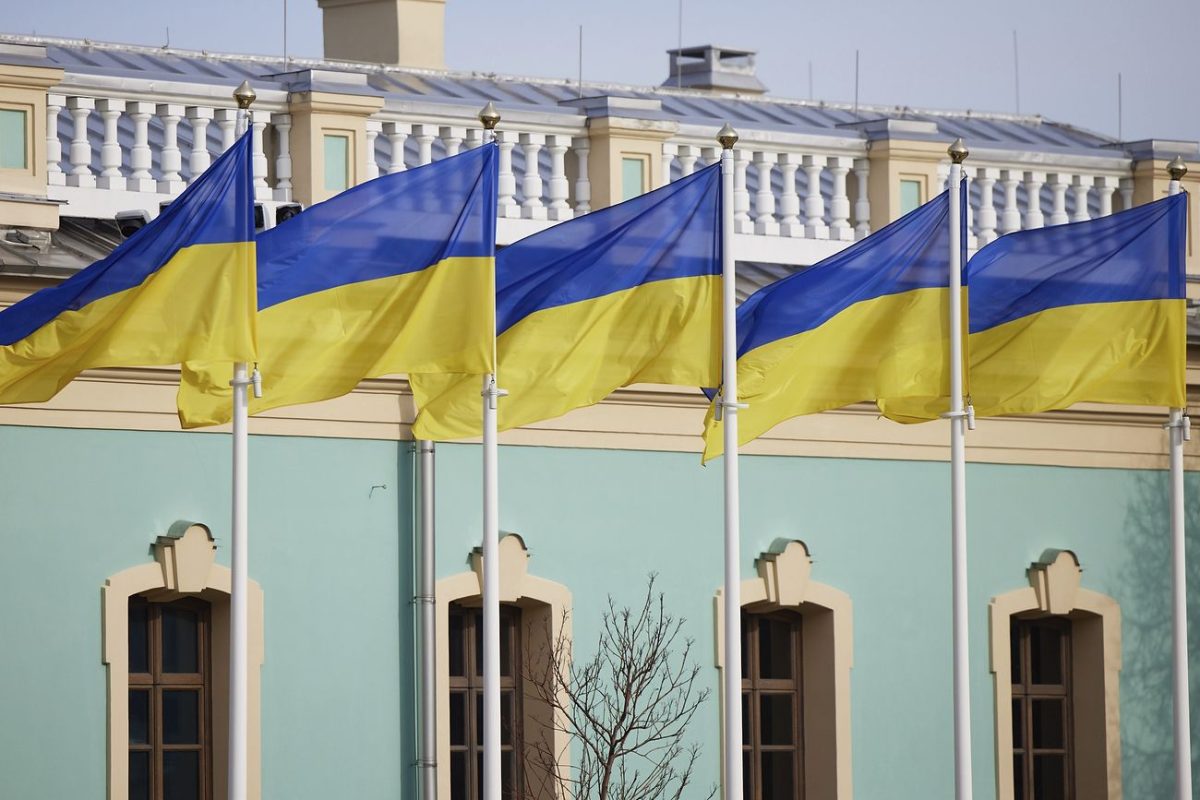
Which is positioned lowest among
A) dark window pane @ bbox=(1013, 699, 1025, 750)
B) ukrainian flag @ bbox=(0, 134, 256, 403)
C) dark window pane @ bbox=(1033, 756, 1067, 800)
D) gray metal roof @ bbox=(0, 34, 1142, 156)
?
dark window pane @ bbox=(1033, 756, 1067, 800)

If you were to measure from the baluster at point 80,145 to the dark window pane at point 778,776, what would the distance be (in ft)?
21.1

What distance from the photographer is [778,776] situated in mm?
20000

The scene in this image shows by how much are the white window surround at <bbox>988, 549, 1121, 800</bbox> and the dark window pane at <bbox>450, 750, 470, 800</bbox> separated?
4.19 metres

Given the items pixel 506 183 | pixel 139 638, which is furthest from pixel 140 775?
pixel 506 183

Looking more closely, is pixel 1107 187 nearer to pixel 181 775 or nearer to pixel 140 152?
pixel 140 152

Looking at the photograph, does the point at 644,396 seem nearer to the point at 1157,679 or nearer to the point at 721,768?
the point at 721,768

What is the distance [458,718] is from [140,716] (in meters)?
2.26

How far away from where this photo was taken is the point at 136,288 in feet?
47.0

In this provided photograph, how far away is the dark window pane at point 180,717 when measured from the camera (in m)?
17.9

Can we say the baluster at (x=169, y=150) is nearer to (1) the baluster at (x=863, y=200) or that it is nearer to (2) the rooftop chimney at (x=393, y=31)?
(1) the baluster at (x=863, y=200)

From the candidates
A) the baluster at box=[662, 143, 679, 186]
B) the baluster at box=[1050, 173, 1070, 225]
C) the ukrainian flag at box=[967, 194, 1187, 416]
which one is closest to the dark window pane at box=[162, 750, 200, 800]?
the baluster at box=[662, 143, 679, 186]

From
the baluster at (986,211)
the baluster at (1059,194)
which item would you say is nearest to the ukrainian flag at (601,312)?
the baluster at (986,211)

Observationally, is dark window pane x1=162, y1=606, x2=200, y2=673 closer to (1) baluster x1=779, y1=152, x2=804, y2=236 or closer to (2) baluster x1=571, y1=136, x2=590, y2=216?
(2) baluster x1=571, y1=136, x2=590, y2=216

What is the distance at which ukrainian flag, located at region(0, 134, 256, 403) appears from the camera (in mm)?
14281
